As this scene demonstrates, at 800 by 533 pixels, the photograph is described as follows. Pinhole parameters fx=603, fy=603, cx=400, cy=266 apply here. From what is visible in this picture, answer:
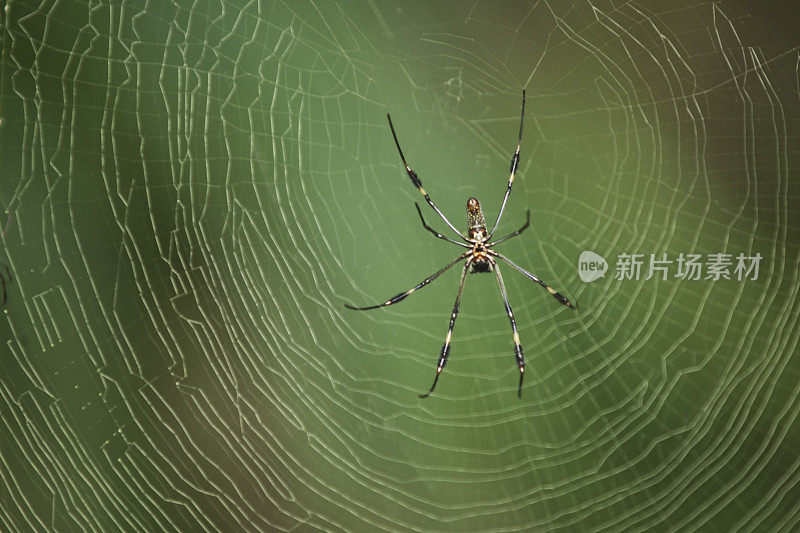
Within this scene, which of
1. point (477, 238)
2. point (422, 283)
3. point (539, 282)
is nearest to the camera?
point (477, 238)

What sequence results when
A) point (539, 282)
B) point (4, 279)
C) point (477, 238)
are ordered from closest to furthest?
point (4, 279) < point (477, 238) < point (539, 282)

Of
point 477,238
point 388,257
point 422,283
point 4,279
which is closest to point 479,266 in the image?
point 477,238

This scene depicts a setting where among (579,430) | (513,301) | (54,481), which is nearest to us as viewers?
(54,481)

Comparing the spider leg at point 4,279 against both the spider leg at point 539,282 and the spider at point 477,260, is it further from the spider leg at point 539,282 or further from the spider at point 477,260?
the spider leg at point 539,282

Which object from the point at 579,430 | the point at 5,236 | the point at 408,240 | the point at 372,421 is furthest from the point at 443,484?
the point at 5,236

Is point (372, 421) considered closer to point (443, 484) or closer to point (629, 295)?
point (443, 484)
